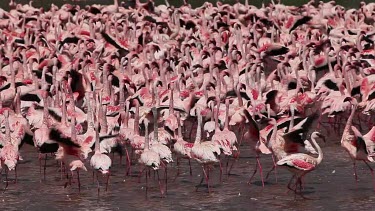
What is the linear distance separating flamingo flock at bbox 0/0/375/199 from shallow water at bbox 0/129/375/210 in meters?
0.21

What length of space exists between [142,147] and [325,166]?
2580 millimetres

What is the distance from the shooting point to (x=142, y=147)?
46.9 feet

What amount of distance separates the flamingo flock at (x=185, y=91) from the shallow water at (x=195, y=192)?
0.21 m

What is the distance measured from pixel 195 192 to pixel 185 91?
4.62m

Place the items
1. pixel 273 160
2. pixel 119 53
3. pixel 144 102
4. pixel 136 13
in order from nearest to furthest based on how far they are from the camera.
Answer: pixel 273 160 < pixel 144 102 < pixel 119 53 < pixel 136 13

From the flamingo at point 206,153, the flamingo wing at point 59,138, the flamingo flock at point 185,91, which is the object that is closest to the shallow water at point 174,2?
the flamingo flock at point 185,91

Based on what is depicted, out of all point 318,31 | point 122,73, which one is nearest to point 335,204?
point 122,73

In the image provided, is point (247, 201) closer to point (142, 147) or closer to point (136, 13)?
point (142, 147)

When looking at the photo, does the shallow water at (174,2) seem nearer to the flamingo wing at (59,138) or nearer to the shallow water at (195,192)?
the shallow water at (195,192)

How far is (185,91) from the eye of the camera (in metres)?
17.9

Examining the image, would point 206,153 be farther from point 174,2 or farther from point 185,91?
point 174,2

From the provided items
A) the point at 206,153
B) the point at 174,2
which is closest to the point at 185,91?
the point at 206,153

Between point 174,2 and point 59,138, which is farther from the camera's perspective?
point 174,2

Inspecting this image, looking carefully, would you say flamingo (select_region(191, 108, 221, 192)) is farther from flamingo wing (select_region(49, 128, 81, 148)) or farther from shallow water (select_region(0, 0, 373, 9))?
shallow water (select_region(0, 0, 373, 9))
